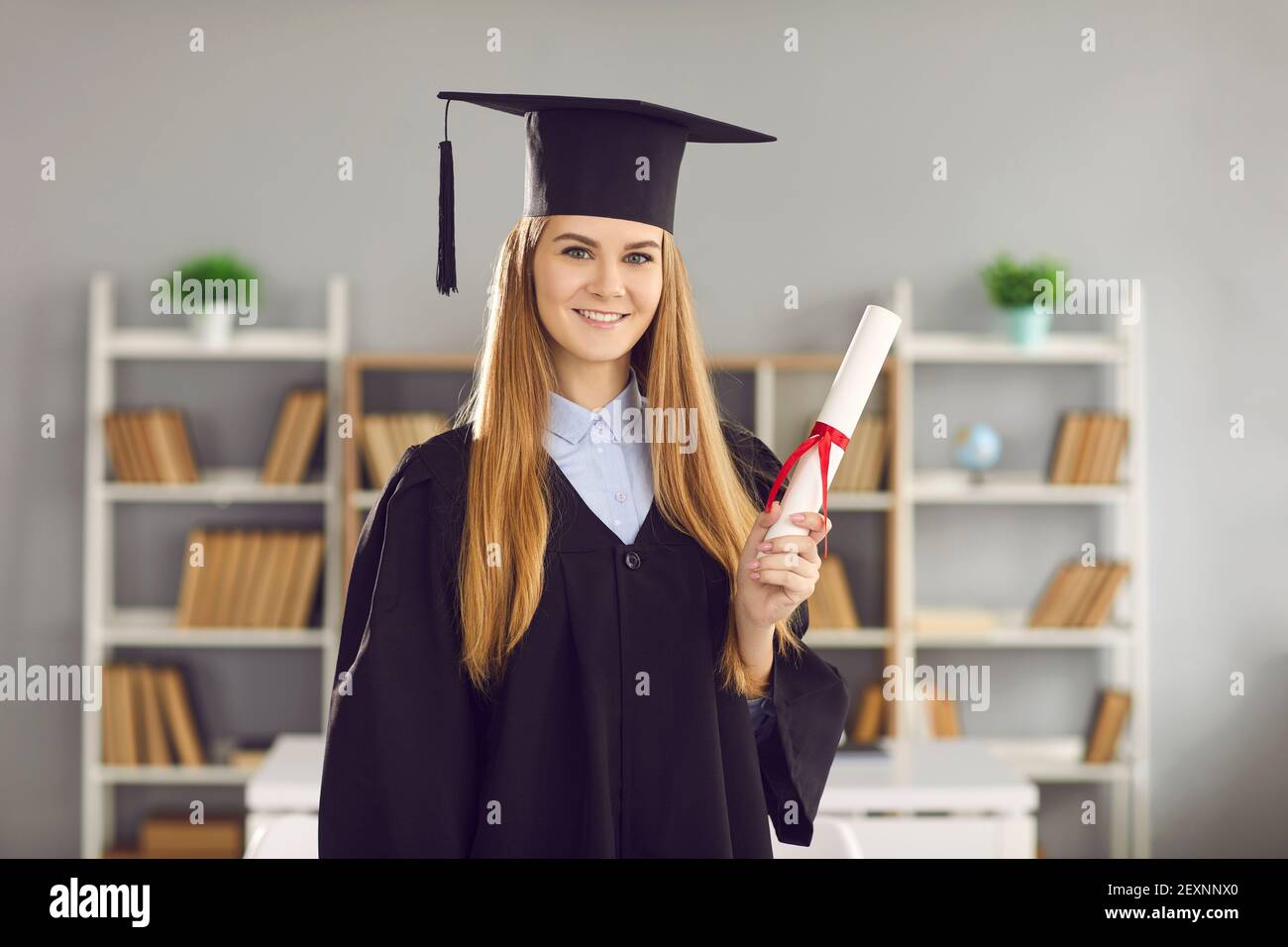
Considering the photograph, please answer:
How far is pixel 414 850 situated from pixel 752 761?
1.16 feet

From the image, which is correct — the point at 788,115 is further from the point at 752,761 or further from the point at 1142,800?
the point at 752,761

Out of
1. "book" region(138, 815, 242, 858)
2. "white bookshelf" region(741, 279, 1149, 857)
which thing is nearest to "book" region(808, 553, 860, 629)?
"white bookshelf" region(741, 279, 1149, 857)

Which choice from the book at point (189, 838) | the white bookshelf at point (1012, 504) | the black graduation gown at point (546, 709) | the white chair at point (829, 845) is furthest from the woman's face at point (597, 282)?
the book at point (189, 838)

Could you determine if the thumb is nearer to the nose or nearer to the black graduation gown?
the black graduation gown

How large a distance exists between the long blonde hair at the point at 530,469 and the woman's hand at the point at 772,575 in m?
0.04

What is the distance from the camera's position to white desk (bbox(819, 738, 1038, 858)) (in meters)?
2.47

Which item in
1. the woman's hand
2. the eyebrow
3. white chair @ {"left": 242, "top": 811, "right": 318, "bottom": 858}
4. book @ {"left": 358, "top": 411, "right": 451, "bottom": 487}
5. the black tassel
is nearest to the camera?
the woman's hand

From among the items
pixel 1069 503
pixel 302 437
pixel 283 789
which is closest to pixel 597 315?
pixel 283 789

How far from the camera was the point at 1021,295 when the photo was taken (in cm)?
347

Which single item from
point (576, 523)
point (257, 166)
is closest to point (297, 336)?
point (257, 166)

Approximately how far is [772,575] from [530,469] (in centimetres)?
27

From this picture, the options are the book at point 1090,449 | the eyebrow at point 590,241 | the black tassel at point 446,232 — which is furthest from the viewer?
the book at point 1090,449

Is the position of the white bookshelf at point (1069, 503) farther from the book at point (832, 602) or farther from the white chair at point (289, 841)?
the white chair at point (289, 841)

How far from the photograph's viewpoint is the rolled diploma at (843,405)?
1.14 meters
